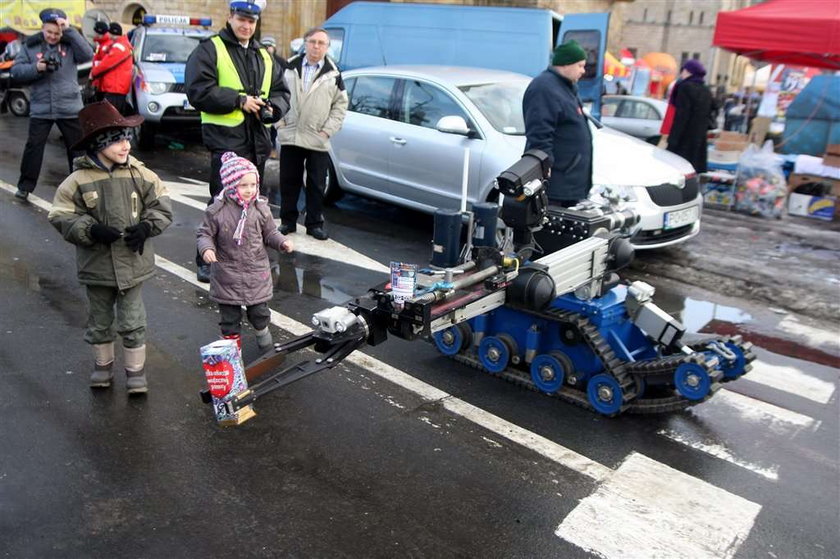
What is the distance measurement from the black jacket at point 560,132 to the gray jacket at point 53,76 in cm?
516

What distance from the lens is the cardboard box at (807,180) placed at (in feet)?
38.3

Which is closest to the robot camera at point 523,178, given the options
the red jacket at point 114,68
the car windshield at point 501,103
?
the car windshield at point 501,103

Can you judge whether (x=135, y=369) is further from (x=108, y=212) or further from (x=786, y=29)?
(x=786, y=29)

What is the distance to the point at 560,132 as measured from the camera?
19.3 ft

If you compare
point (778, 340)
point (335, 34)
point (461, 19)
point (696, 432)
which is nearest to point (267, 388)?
point (696, 432)

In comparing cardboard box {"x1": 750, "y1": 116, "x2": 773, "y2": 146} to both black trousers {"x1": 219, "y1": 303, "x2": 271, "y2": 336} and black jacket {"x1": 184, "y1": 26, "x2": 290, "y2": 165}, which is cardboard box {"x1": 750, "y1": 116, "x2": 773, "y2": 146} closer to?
black jacket {"x1": 184, "y1": 26, "x2": 290, "y2": 165}

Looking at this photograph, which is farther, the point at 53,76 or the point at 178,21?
the point at 178,21

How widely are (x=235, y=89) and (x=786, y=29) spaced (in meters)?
8.34

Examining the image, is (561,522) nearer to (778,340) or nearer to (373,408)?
(373,408)

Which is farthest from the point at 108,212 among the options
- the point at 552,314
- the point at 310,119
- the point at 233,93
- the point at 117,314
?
the point at 310,119

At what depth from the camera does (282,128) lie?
25.5ft

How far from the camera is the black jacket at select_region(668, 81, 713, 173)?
10.8 m

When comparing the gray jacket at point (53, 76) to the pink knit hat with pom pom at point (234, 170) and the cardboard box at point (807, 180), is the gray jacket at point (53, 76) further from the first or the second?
the cardboard box at point (807, 180)

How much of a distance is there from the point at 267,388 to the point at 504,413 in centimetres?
163
